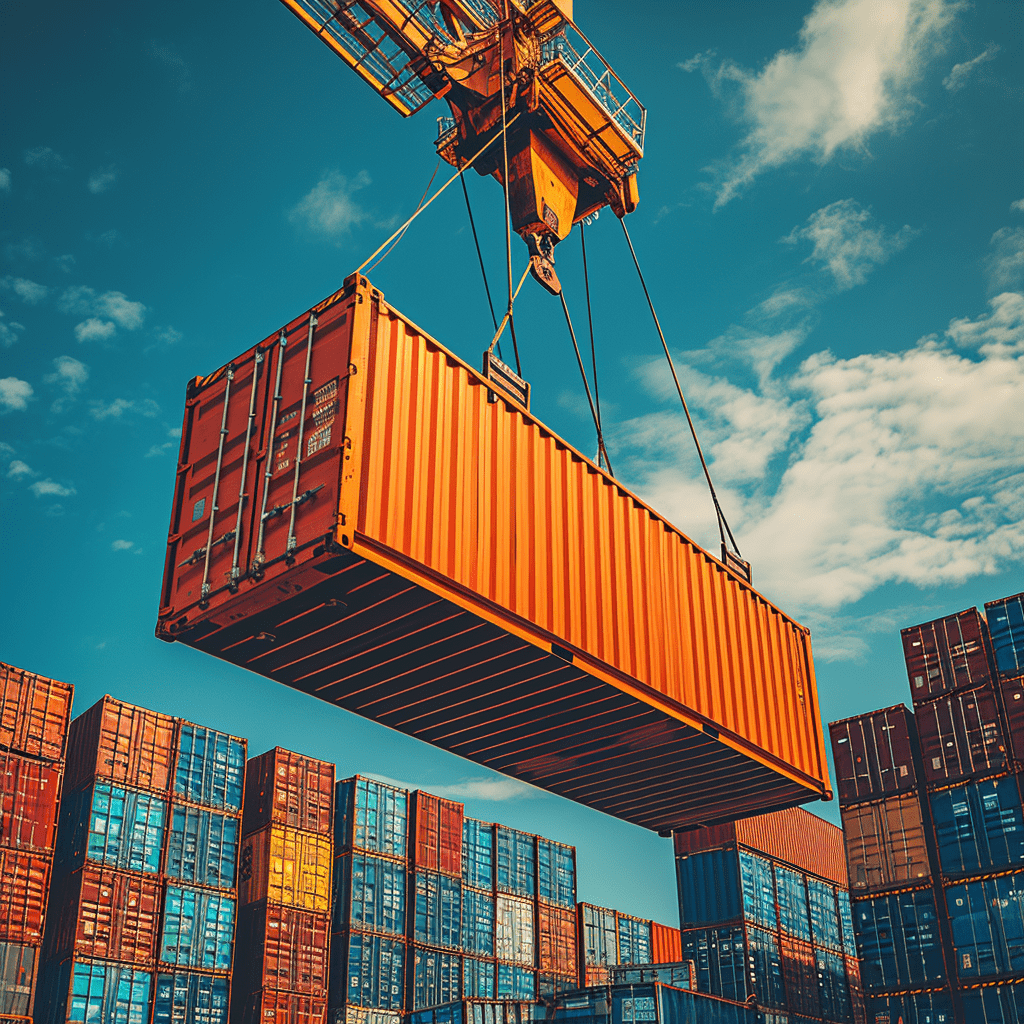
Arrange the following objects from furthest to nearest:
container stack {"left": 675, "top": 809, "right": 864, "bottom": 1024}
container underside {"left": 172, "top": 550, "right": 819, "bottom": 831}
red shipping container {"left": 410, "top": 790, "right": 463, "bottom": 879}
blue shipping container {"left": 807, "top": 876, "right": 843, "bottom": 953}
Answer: blue shipping container {"left": 807, "top": 876, "right": 843, "bottom": 953} < container stack {"left": 675, "top": 809, "right": 864, "bottom": 1024} < red shipping container {"left": 410, "top": 790, "right": 463, "bottom": 879} < container underside {"left": 172, "top": 550, "right": 819, "bottom": 831}

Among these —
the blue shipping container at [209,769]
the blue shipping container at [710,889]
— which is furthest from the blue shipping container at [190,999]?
the blue shipping container at [710,889]

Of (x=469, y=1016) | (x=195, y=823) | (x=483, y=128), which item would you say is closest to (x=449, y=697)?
(x=483, y=128)

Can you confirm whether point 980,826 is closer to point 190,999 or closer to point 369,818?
point 369,818

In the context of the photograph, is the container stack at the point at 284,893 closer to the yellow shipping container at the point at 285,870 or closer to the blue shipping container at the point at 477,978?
the yellow shipping container at the point at 285,870

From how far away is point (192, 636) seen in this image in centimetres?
1004

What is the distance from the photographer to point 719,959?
27297 mm

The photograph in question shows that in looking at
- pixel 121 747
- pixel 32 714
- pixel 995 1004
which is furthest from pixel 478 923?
pixel 995 1004

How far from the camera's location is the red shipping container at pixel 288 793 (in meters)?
23.2

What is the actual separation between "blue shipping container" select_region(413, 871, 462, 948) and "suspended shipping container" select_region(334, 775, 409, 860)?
0.92 m

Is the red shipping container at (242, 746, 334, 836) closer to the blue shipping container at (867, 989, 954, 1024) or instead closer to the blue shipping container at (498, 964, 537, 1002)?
the blue shipping container at (498, 964, 537, 1002)

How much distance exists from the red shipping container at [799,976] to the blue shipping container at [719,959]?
5.29ft

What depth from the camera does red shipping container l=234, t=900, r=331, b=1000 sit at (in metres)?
21.7

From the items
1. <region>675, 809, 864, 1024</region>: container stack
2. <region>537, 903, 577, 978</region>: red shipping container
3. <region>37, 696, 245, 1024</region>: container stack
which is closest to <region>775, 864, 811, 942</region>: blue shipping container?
<region>675, 809, 864, 1024</region>: container stack

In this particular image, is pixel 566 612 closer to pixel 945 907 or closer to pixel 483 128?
pixel 483 128
